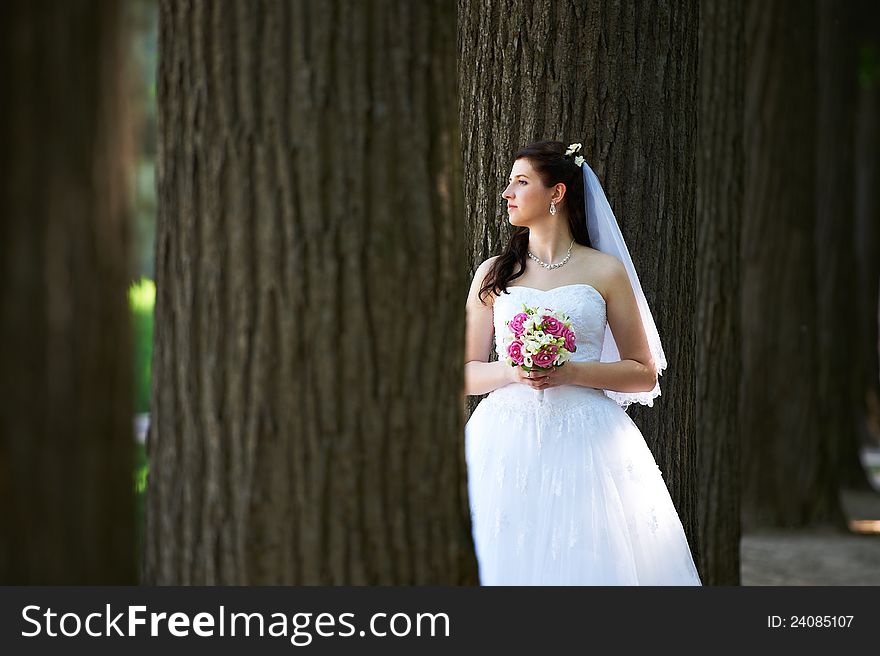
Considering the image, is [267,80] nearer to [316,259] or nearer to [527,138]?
[316,259]

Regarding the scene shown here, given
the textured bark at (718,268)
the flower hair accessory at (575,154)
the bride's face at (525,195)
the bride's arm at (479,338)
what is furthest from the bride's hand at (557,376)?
the textured bark at (718,268)

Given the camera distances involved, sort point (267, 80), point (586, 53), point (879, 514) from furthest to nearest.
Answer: point (879, 514) → point (586, 53) → point (267, 80)

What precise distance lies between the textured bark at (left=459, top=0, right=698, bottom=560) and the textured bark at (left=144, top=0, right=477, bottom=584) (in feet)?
8.44

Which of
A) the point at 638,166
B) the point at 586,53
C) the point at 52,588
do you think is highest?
the point at 586,53

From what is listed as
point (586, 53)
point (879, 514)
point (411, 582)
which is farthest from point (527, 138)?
point (879, 514)

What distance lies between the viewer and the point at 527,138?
5.86 meters

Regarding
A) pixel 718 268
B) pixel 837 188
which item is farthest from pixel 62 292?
pixel 837 188

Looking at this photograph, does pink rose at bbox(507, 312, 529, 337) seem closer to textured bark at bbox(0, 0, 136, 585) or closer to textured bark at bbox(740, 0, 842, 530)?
textured bark at bbox(0, 0, 136, 585)

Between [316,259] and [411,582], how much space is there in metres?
0.89

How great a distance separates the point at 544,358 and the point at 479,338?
0.58 meters

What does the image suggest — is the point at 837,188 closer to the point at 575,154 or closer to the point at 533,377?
the point at 575,154

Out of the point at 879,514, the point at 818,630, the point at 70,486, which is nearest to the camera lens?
the point at 70,486

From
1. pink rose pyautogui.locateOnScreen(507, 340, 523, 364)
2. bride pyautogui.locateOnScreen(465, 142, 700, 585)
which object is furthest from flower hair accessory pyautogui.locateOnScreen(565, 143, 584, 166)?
pink rose pyautogui.locateOnScreen(507, 340, 523, 364)

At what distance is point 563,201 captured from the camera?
18.6ft
